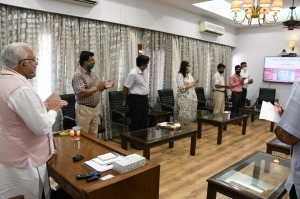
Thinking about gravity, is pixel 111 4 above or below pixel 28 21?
above

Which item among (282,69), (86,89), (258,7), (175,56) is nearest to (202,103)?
(175,56)

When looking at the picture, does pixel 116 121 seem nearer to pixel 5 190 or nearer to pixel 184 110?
pixel 184 110

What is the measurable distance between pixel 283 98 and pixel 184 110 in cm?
395

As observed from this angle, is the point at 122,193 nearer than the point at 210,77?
Yes

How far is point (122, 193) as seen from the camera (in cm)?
135

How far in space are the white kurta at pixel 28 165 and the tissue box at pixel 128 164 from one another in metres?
0.47

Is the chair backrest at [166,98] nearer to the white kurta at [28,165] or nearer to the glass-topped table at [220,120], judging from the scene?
the glass-topped table at [220,120]

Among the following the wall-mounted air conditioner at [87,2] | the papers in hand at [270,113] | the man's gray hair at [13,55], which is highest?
the wall-mounted air conditioner at [87,2]

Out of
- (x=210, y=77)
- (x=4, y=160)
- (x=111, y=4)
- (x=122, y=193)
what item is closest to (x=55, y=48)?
(x=111, y=4)

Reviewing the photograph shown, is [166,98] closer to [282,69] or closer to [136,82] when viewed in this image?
[136,82]

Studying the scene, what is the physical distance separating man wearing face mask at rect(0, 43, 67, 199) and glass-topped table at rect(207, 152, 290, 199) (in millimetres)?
1242

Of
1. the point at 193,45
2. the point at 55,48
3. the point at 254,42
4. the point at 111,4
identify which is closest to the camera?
the point at 55,48

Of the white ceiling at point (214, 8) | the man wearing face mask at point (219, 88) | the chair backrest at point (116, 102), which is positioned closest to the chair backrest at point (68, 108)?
the chair backrest at point (116, 102)

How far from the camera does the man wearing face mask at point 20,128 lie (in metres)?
1.26
